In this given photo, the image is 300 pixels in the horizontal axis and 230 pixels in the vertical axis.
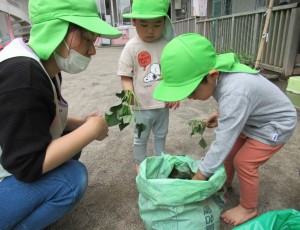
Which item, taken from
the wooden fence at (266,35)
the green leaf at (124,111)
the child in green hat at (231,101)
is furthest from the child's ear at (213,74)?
the wooden fence at (266,35)

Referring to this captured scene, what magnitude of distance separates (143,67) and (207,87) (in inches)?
29.6

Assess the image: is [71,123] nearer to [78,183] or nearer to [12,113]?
[78,183]

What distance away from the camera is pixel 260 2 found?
619 cm

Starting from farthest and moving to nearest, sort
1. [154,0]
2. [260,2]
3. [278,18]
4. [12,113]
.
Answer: [260,2] → [278,18] → [154,0] → [12,113]

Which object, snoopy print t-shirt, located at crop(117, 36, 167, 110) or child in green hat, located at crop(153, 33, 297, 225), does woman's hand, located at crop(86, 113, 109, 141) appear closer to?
child in green hat, located at crop(153, 33, 297, 225)

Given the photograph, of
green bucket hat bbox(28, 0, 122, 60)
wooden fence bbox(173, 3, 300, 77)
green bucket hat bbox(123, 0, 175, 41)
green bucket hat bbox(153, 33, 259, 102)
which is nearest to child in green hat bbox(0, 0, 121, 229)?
green bucket hat bbox(28, 0, 122, 60)

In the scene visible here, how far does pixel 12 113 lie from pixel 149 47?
114 cm

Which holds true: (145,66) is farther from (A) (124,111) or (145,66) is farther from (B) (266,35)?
(B) (266,35)

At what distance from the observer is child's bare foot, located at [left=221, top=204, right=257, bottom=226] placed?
160cm

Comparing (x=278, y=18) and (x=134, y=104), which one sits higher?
(x=278, y=18)

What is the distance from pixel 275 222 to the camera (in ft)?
4.11

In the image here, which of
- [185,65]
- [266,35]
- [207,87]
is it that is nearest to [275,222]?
[207,87]

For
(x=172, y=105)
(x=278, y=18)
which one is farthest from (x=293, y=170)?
(x=278, y=18)

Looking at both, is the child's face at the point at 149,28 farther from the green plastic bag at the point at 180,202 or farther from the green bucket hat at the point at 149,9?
the green plastic bag at the point at 180,202
